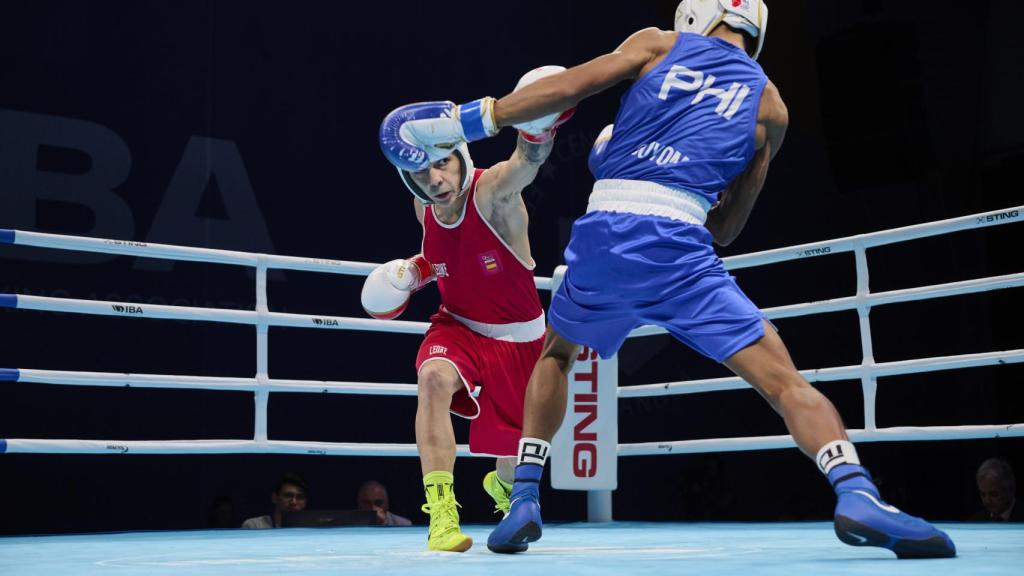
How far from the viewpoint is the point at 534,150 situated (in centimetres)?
313

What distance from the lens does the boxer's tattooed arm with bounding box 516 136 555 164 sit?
3104 mm

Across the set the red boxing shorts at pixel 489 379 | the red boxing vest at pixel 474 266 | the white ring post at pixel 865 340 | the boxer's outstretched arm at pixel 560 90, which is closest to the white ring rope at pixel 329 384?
the white ring post at pixel 865 340

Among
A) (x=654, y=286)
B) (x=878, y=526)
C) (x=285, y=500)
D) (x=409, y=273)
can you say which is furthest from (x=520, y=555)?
(x=285, y=500)

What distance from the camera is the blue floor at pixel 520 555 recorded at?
2182mm

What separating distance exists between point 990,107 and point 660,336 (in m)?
2.50

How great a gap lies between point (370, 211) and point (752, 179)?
3.80m

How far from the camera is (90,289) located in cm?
539

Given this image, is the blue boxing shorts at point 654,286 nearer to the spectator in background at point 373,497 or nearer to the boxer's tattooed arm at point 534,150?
the boxer's tattooed arm at point 534,150

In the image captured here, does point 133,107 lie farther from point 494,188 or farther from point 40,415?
point 494,188

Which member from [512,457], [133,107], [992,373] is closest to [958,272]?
[992,373]

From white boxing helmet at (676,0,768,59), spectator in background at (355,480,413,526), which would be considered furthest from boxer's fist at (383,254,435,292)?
spectator in background at (355,480,413,526)

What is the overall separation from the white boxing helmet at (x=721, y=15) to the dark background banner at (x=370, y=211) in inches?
142

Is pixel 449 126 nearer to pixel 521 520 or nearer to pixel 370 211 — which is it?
pixel 521 520

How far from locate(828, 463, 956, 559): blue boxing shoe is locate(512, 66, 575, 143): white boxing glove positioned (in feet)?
3.57
